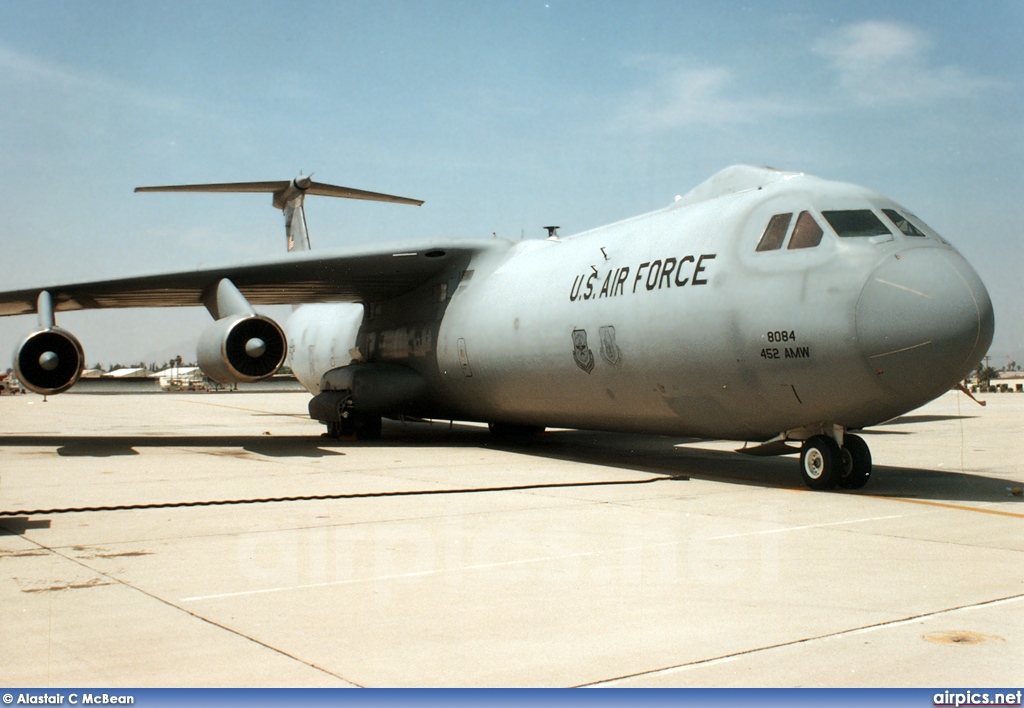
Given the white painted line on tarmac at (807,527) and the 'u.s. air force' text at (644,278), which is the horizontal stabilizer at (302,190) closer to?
the 'u.s. air force' text at (644,278)

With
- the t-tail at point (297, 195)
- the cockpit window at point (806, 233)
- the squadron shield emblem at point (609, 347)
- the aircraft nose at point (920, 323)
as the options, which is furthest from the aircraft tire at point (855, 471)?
the t-tail at point (297, 195)

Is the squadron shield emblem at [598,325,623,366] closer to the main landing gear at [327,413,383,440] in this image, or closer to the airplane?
the airplane

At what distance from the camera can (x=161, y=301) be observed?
17938mm

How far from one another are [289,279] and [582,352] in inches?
257

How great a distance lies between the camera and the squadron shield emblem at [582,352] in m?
12.2

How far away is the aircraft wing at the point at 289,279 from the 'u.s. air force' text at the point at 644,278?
3777 mm

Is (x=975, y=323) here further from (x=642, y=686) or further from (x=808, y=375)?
(x=642, y=686)

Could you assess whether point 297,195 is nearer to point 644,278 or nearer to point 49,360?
point 49,360

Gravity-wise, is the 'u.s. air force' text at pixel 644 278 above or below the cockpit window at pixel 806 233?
below

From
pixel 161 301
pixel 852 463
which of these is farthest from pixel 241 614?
pixel 161 301

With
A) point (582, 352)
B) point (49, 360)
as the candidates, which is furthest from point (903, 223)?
point (49, 360)

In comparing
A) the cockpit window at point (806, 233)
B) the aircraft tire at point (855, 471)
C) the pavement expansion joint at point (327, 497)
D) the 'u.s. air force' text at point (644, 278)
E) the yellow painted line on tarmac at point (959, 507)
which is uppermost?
the cockpit window at point (806, 233)

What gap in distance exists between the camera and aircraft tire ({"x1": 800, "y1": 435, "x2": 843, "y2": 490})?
9.80m

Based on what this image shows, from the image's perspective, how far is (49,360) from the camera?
1459 centimetres
